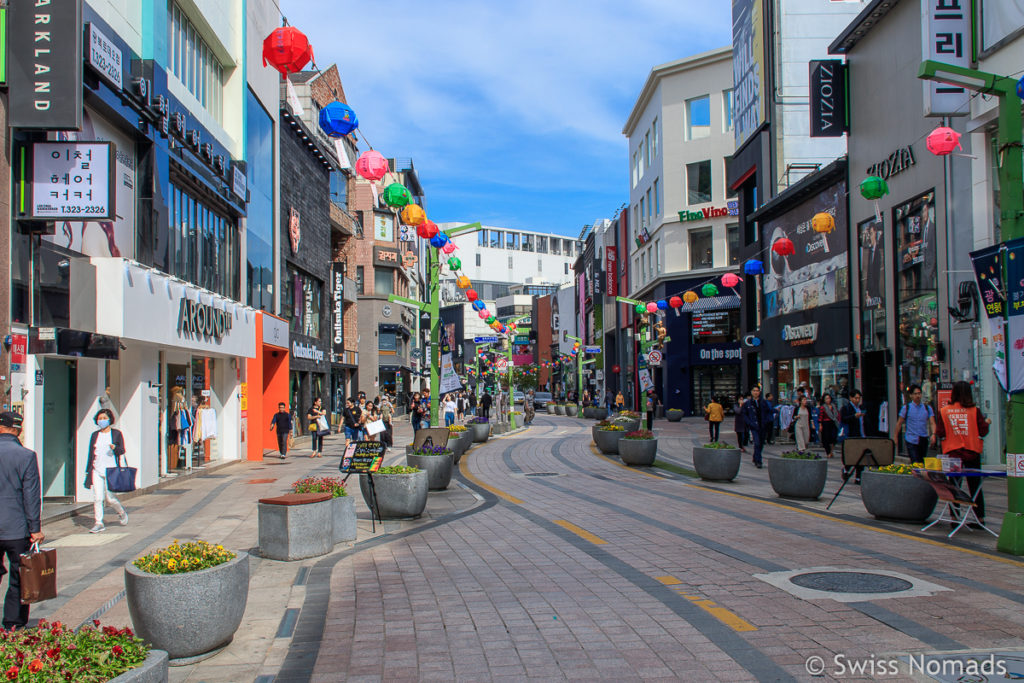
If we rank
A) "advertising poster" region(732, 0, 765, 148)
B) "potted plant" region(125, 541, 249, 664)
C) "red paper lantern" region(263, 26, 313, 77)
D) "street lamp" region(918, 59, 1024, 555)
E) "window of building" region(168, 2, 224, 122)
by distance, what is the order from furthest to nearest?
"advertising poster" region(732, 0, 765, 148), "window of building" region(168, 2, 224, 122), "red paper lantern" region(263, 26, 313, 77), "street lamp" region(918, 59, 1024, 555), "potted plant" region(125, 541, 249, 664)

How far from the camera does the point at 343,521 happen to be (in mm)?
10148

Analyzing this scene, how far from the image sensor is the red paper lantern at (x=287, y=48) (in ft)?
33.3

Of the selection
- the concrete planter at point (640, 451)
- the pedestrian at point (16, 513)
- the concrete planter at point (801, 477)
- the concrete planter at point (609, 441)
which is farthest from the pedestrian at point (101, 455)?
the concrete planter at point (609, 441)

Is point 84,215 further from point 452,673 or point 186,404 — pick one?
point 452,673

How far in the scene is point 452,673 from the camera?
5316 millimetres

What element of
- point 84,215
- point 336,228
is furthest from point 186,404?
point 336,228

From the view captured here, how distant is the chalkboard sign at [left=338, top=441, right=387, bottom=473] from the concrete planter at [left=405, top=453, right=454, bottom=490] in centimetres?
335

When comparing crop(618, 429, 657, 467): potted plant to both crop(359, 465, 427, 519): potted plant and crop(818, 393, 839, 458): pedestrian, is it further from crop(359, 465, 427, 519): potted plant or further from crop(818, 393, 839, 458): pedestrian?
crop(359, 465, 427, 519): potted plant

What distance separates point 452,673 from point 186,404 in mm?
16499

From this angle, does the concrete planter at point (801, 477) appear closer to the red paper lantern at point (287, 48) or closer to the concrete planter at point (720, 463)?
the concrete planter at point (720, 463)

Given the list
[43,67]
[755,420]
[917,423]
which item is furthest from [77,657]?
[755,420]

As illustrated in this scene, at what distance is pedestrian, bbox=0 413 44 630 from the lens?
616 cm

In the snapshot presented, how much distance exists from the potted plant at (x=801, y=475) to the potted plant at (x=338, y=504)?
7321mm

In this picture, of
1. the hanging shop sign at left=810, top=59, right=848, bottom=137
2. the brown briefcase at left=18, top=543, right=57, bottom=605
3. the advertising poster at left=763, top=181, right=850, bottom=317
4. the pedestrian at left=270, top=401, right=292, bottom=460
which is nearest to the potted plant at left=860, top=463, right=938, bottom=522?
the brown briefcase at left=18, top=543, right=57, bottom=605
